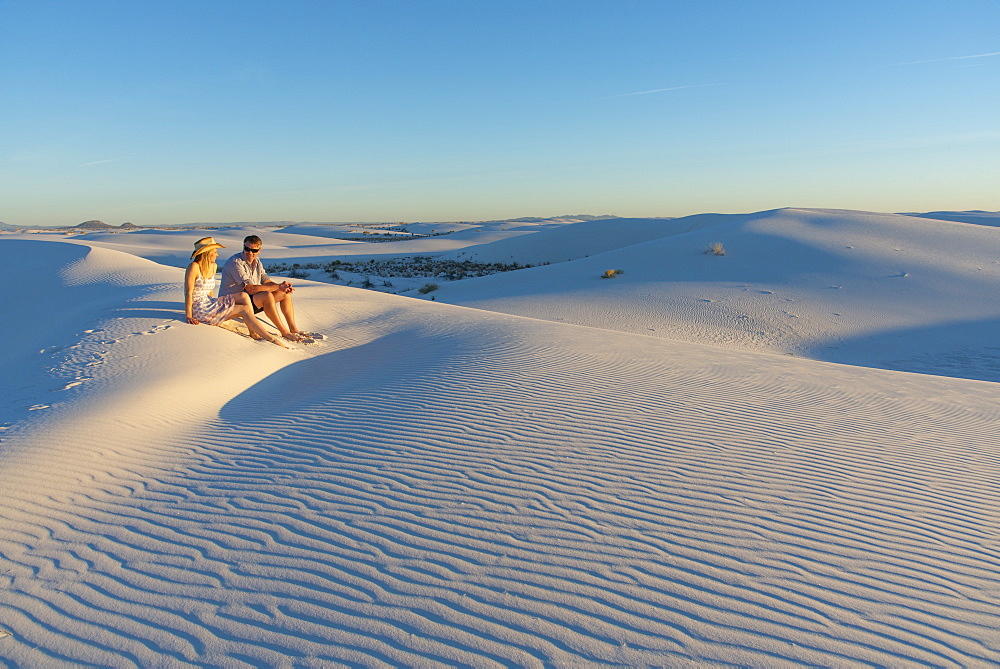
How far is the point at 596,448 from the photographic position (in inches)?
169

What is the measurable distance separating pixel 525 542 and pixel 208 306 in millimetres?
6495

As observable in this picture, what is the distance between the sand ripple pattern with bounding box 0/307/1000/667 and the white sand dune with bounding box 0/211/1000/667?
15 mm

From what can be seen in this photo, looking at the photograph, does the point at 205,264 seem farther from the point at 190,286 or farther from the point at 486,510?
the point at 486,510

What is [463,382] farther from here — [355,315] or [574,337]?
[355,315]

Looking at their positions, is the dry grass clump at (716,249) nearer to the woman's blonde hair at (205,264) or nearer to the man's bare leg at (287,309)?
the man's bare leg at (287,309)

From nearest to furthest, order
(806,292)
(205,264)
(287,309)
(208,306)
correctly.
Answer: (205,264) → (208,306) → (287,309) → (806,292)

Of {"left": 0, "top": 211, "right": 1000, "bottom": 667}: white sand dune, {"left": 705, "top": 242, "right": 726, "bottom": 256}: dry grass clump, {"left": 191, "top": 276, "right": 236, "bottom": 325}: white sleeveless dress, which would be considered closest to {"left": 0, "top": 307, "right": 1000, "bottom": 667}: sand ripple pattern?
{"left": 0, "top": 211, "right": 1000, "bottom": 667}: white sand dune

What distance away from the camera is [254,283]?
26.3 feet

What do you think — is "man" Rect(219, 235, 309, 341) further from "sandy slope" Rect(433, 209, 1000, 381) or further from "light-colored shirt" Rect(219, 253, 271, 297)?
"sandy slope" Rect(433, 209, 1000, 381)

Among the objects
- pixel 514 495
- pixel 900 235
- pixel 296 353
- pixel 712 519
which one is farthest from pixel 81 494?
pixel 900 235

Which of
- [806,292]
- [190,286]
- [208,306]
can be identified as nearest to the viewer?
[190,286]

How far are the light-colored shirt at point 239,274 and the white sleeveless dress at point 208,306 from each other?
0.38ft

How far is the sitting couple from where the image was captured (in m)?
7.73

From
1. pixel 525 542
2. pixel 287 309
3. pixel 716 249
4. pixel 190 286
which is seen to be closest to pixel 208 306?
pixel 190 286
